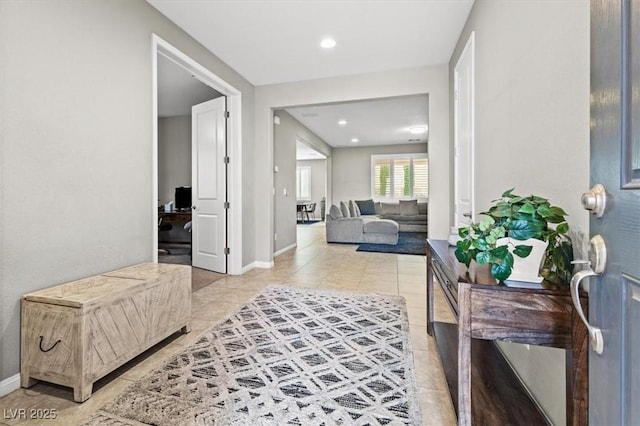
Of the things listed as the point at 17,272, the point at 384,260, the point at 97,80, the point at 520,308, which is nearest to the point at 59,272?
the point at 17,272

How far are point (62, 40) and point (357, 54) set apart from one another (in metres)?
2.64

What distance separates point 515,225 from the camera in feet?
3.45

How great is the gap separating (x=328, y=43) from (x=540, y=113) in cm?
238

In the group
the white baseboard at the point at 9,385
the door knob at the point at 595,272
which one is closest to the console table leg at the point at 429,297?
the door knob at the point at 595,272

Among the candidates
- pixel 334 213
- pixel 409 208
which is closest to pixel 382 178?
pixel 409 208

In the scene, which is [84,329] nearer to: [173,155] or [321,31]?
[321,31]

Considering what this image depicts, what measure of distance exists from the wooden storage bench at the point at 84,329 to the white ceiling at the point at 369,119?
137 inches

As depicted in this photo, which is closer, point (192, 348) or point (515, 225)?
point (515, 225)

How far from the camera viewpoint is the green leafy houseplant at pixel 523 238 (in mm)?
1032

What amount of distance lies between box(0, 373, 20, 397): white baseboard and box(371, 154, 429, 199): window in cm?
957

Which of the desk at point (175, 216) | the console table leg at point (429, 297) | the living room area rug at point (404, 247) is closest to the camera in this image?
the console table leg at point (429, 297)

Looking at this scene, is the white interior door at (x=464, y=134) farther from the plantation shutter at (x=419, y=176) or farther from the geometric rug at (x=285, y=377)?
the plantation shutter at (x=419, y=176)

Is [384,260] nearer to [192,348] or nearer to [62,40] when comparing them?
[192,348]

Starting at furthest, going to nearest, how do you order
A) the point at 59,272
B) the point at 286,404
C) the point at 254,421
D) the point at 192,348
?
the point at 192,348 → the point at 59,272 → the point at 286,404 → the point at 254,421
